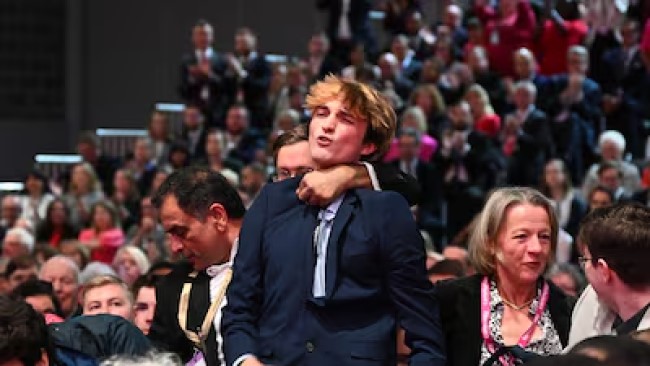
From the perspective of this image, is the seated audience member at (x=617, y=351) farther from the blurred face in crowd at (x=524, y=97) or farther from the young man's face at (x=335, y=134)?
the blurred face in crowd at (x=524, y=97)

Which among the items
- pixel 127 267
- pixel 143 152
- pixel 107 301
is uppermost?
pixel 107 301

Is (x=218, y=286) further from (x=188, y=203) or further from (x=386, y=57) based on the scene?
(x=386, y=57)

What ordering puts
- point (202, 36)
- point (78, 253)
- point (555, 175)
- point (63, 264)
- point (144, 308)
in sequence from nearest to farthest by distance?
point (144, 308), point (63, 264), point (78, 253), point (555, 175), point (202, 36)

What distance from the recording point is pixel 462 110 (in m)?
11.6

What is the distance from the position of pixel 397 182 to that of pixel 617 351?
1837 mm

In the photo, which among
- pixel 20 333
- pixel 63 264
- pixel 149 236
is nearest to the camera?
pixel 20 333

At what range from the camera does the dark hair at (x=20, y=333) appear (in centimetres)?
325

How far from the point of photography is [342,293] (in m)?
3.43

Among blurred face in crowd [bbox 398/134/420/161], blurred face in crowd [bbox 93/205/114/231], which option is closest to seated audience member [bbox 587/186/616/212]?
blurred face in crowd [bbox 398/134/420/161]

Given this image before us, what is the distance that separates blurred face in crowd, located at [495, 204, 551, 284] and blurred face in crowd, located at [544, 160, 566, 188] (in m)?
5.96

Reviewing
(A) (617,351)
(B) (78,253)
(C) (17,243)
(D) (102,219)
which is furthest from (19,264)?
(A) (617,351)

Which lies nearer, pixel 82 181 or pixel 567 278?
pixel 567 278

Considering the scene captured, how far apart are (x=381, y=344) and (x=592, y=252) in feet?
1.85

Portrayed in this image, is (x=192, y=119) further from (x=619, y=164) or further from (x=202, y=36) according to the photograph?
(x=619, y=164)
